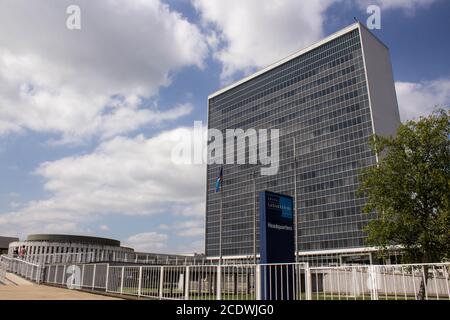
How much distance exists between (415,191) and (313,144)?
75.4 metres

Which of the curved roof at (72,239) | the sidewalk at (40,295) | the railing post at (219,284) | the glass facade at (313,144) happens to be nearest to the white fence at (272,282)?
the railing post at (219,284)

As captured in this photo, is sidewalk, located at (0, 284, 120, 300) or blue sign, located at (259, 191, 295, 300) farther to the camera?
blue sign, located at (259, 191, 295, 300)

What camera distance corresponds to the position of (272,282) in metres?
13.9

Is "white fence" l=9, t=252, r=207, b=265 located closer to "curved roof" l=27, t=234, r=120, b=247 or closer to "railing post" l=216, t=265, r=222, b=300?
"railing post" l=216, t=265, r=222, b=300

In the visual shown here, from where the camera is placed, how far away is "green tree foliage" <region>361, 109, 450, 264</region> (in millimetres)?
21812

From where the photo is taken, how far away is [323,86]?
→ 322 feet

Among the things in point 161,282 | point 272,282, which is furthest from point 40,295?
point 272,282

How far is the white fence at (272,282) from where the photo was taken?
12.9 meters

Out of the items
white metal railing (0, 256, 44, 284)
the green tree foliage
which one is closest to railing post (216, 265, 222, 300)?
the green tree foliage

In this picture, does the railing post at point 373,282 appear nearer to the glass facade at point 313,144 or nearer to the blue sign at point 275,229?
the blue sign at point 275,229

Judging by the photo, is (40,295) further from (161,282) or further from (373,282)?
(373,282)

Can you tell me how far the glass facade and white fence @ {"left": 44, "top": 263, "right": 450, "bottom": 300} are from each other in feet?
226
